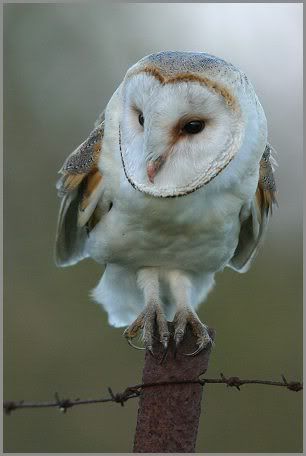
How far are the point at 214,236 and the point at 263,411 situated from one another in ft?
7.64

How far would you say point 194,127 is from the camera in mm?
1956

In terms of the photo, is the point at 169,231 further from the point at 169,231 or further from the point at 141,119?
the point at 141,119

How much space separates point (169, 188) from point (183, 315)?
0.44 meters

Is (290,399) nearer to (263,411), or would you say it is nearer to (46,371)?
(263,411)

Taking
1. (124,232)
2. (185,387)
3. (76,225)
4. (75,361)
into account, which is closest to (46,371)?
(75,361)

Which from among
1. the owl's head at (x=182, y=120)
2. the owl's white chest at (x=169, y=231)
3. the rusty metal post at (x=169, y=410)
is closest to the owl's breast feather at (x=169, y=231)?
the owl's white chest at (x=169, y=231)

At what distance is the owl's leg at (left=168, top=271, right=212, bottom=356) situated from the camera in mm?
2049

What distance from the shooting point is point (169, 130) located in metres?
1.90

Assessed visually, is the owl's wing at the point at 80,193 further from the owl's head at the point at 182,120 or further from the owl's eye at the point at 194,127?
the owl's eye at the point at 194,127

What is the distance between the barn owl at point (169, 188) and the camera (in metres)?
1.94

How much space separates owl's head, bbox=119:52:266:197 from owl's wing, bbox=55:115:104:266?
28cm

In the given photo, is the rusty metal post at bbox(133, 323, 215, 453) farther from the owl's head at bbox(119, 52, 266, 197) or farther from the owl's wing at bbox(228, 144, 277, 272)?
the owl's wing at bbox(228, 144, 277, 272)

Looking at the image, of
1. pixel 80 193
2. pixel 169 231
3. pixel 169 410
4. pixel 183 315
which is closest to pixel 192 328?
pixel 183 315

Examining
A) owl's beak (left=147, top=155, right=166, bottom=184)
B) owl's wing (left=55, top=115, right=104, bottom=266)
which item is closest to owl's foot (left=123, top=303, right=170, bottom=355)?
owl's wing (left=55, top=115, right=104, bottom=266)
